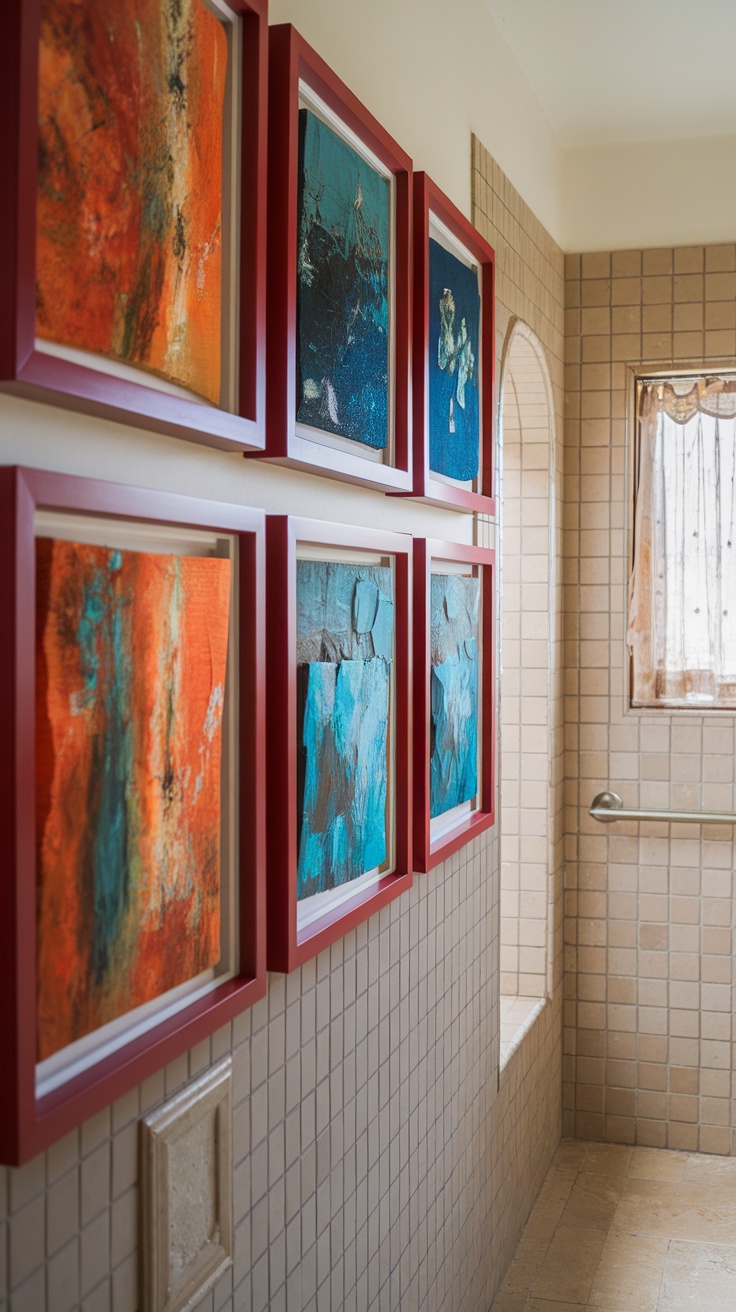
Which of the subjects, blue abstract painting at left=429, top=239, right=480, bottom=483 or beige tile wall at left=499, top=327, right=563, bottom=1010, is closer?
blue abstract painting at left=429, top=239, right=480, bottom=483

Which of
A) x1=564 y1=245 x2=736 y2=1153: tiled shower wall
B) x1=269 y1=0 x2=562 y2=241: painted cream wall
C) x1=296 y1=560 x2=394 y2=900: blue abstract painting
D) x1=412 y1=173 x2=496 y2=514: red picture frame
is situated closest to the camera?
x1=296 y1=560 x2=394 y2=900: blue abstract painting

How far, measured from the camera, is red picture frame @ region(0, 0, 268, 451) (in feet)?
2.84

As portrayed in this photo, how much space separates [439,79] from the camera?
2154mm

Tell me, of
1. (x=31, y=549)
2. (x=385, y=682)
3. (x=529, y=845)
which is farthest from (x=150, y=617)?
(x=529, y=845)

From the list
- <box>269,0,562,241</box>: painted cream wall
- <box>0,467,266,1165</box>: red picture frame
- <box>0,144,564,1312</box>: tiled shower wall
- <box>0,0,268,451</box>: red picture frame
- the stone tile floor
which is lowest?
the stone tile floor

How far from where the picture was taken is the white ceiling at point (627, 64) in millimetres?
2584

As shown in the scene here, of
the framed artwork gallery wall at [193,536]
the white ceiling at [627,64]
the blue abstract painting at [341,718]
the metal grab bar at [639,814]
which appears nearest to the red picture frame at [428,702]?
the framed artwork gallery wall at [193,536]

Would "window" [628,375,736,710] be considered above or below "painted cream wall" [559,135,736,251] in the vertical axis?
below

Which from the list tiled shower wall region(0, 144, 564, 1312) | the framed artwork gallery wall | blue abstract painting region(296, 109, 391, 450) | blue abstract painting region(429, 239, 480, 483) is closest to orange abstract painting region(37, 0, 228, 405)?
the framed artwork gallery wall

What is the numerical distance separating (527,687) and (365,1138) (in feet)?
Result: 5.55

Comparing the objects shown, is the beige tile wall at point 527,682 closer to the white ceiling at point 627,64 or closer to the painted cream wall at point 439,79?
the painted cream wall at point 439,79

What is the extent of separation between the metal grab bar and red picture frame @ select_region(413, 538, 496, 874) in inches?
41.2

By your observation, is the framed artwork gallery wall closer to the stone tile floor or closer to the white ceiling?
the white ceiling

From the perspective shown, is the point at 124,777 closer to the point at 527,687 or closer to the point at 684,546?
the point at 527,687
